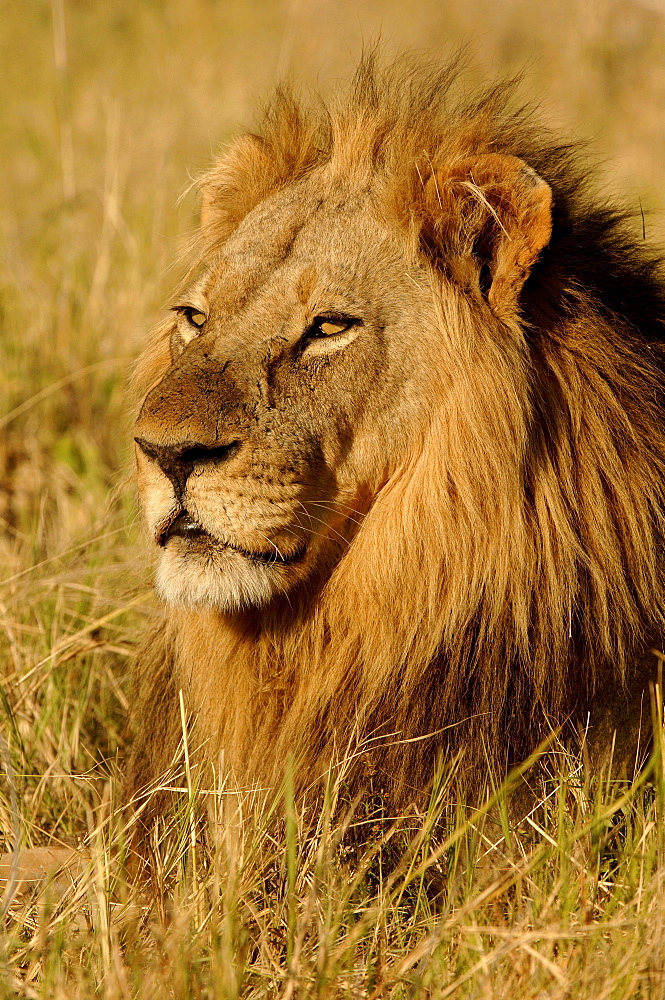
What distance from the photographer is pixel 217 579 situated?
101 inches

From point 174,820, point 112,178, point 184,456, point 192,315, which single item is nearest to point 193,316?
point 192,315

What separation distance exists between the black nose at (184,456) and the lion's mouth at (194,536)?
0.06m

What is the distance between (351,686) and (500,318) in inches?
36.8

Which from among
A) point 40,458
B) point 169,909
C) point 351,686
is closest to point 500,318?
point 351,686

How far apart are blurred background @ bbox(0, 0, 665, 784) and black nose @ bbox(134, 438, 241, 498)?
83 centimetres

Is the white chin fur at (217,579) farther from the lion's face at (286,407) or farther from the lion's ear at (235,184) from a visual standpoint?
the lion's ear at (235,184)

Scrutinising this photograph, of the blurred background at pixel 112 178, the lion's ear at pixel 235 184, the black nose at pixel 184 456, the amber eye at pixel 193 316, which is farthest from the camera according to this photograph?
the blurred background at pixel 112 178

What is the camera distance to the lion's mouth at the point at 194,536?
2.54 metres

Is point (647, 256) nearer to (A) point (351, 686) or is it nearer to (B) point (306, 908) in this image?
(A) point (351, 686)

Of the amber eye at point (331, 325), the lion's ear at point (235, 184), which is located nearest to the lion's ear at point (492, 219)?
the amber eye at point (331, 325)

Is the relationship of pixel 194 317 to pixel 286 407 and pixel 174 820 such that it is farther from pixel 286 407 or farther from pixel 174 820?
pixel 174 820

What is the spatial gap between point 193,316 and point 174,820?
1.28 metres

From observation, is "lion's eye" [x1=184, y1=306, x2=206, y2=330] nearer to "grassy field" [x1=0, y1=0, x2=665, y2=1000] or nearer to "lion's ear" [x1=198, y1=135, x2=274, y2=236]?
"lion's ear" [x1=198, y1=135, x2=274, y2=236]

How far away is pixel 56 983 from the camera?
7.01ft
